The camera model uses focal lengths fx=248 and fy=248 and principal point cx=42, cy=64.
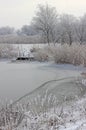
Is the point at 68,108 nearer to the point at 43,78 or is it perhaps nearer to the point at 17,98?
the point at 17,98

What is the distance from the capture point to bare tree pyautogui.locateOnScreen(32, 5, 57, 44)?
29.7 m

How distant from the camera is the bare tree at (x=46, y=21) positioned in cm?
2971

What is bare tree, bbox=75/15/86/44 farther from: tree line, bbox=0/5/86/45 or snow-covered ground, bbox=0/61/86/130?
snow-covered ground, bbox=0/61/86/130

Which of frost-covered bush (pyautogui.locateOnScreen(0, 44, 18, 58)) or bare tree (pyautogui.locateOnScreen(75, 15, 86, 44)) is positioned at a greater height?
bare tree (pyautogui.locateOnScreen(75, 15, 86, 44))

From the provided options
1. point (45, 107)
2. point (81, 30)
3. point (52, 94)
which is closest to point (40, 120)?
point (45, 107)

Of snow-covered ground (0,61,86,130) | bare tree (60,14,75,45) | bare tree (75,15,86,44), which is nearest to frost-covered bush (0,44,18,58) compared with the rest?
bare tree (60,14,75,45)

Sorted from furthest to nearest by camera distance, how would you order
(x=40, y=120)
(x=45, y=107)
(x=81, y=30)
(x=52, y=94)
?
(x=81, y=30) < (x=52, y=94) < (x=45, y=107) < (x=40, y=120)

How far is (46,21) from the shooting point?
30297mm

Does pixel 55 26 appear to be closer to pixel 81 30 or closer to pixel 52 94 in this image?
pixel 81 30

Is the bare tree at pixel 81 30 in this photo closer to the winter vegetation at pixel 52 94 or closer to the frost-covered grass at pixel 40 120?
the winter vegetation at pixel 52 94

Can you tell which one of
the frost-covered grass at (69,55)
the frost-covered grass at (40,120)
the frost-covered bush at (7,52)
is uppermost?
the frost-covered grass at (40,120)

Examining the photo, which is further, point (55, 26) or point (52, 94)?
point (55, 26)

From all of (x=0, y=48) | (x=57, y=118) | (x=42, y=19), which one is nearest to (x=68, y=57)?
(x=0, y=48)

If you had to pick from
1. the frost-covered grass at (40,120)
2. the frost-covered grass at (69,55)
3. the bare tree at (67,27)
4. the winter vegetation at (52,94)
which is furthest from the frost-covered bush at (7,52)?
the frost-covered grass at (40,120)
